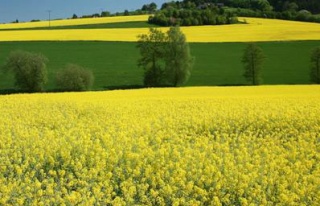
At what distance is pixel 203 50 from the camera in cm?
6744

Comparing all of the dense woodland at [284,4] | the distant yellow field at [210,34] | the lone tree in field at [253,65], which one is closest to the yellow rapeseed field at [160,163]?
the lone tree in field at [253,65]

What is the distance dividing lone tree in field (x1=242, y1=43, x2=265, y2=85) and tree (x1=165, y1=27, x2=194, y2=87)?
5337mm

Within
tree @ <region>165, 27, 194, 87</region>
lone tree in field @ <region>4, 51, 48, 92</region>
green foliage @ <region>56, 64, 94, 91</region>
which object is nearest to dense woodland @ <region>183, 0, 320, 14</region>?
Result: tree @ <region>165, 27, 194, 87</region>

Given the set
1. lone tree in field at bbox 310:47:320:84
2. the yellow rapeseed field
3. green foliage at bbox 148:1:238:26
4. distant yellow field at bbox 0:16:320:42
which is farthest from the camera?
green foliage at bbox 148:1:238:26

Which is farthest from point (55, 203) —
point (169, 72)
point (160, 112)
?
point (169, 72)

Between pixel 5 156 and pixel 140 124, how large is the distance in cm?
442

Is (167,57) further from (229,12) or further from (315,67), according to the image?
(229,12)

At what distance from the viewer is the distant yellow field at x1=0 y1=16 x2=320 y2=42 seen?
73.6 metres

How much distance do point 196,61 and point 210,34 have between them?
18.0m

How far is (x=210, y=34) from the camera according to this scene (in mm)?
78125

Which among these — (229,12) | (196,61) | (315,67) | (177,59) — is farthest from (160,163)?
(229,12)

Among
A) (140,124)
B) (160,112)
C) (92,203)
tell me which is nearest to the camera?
(92,203)

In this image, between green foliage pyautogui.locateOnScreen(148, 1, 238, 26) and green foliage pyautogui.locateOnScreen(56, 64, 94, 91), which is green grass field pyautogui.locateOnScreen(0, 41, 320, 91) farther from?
green foliage pyautogui.locateOnScreen(148, 1, 238, 26)

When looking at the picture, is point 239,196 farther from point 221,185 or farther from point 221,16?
point 221,16
